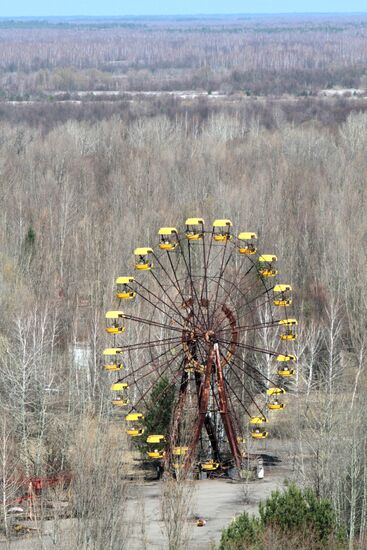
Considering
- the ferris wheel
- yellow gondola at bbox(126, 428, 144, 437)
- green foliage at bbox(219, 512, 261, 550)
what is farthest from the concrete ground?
green foliage at bbox(219, 512, 261, 550)

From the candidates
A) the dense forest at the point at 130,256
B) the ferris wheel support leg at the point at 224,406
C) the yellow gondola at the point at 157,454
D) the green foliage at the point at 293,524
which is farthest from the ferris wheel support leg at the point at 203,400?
the green foliage at the point at 293,524

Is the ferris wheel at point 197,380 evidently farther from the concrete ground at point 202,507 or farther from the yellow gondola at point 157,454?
the concrete ground at point 202,507

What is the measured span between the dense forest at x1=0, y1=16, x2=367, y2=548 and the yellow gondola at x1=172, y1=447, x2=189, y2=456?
4.49 feet

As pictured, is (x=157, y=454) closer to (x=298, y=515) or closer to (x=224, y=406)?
(x=224, y=406)

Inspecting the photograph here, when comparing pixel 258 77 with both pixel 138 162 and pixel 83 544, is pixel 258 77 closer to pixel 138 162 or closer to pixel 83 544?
pixel 138 162

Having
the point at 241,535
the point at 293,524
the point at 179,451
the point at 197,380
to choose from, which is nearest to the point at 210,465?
the point at 197,380

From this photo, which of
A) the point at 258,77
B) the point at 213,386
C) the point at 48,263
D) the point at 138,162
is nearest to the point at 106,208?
the point at 138,162

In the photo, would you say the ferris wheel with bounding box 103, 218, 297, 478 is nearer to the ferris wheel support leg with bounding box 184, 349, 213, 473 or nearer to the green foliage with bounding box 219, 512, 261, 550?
the ferris wheel support leg with bounding box 184, 349, 213, 473

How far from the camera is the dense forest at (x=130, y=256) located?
1268 inches

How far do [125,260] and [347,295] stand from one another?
9.18 m

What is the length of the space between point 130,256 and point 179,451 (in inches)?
1069

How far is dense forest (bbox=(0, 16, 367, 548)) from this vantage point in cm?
3222

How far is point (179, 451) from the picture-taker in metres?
33.5

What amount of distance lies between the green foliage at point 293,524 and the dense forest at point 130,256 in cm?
103
